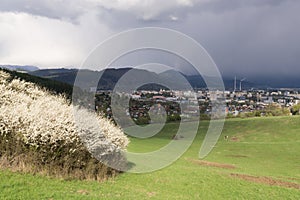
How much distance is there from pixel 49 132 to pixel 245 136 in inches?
2250

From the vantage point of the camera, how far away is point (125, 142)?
19.8 m

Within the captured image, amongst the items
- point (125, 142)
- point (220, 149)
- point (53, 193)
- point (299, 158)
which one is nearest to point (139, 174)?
point (125, 142)

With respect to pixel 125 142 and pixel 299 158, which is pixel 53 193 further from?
pixel 299 158

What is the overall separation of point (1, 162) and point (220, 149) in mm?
42085

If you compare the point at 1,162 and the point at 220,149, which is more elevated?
the point at 1,162

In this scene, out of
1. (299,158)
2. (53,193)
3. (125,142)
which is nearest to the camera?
(53,193)

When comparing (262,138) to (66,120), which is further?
(262,138)

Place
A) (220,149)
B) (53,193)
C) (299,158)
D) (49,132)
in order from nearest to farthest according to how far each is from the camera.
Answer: (53,193) < (49,132) < (299,158) < (220,149)

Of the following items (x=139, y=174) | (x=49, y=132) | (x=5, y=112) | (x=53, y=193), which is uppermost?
(x=5, y=112)

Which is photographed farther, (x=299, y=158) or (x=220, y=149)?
(x=220, y=149)

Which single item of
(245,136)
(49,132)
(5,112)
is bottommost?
(245,136)

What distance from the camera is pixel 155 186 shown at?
16.0m

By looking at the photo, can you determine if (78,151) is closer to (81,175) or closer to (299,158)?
(81,175)

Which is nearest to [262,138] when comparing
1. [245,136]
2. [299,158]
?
[245,136]
